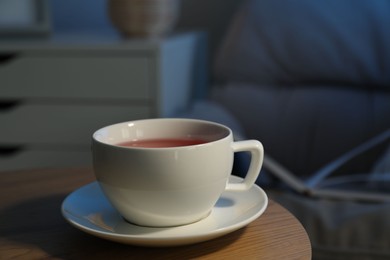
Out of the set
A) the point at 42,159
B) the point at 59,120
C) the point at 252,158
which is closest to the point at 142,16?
the point at 59,120

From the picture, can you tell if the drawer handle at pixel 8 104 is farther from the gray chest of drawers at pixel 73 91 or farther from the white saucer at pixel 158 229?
the white saucer at pixel 158 229


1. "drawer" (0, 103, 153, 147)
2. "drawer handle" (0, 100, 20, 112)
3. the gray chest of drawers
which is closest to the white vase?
the gray chest of drawers

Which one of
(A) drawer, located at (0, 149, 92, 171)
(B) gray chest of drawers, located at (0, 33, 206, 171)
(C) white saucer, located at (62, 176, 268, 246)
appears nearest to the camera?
(C) white saucer, located at (62, 176, 268, 246)

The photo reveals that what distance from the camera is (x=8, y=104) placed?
1.57 m

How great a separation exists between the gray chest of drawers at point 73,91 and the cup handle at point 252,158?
0.89 meters

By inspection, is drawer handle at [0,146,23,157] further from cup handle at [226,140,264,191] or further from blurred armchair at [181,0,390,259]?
cup handle at [226,140,264,191]

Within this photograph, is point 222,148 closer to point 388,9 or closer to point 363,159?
point 363,159

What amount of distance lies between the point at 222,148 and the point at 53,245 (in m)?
0.17

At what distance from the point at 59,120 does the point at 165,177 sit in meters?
1.08

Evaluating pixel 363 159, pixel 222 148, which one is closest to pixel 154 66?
pixel 363 159

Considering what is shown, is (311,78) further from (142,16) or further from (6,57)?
(6,57)

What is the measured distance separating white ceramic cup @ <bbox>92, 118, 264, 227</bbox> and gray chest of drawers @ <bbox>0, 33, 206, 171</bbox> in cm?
91

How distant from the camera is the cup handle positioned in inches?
21.3

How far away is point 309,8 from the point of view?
1.54 metres
